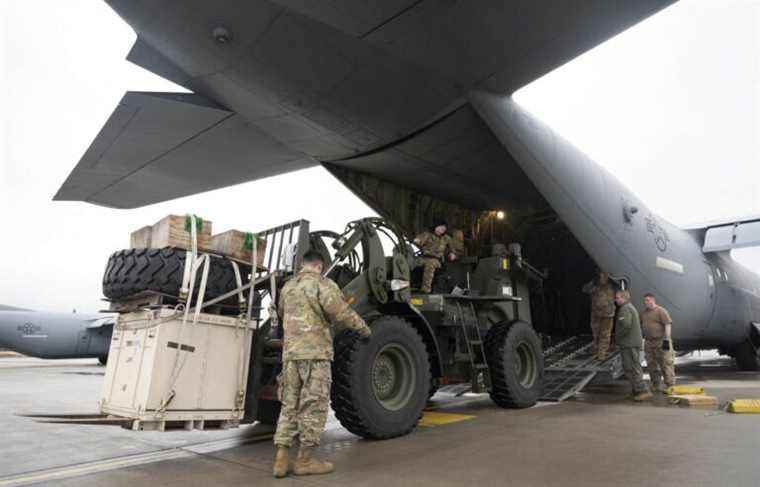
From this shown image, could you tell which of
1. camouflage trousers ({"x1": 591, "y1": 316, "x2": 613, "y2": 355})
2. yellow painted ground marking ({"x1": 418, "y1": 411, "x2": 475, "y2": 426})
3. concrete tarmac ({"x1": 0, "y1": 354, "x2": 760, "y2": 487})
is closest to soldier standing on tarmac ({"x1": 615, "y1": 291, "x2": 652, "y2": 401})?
camouflage trousers ({"x1": 591, "y1": 316, "x2": 613, "y2": 355})

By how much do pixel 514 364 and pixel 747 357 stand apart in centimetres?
1136

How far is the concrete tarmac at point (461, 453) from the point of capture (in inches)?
140

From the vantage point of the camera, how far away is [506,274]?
25.3 ft

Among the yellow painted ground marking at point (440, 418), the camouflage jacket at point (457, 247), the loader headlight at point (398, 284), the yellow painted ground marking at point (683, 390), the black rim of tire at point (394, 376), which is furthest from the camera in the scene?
the camouflage jacket at point (457, 247)

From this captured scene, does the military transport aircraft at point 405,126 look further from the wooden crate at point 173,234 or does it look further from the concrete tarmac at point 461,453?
the concrete tarmac at point 461,453

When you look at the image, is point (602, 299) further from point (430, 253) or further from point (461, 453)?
point (461, 453)

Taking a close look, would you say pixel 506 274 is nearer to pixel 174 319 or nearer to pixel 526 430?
pixel 526 430

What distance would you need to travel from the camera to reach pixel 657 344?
27.2ft

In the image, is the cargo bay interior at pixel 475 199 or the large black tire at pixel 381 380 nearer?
the large black tire at pixel 381 380

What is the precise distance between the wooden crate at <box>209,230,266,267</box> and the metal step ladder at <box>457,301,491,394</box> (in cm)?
311

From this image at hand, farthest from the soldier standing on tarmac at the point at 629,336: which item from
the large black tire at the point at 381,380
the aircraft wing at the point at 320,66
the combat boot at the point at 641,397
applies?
the large black tire at the point at 381,380

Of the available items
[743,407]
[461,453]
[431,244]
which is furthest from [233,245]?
[743,407]

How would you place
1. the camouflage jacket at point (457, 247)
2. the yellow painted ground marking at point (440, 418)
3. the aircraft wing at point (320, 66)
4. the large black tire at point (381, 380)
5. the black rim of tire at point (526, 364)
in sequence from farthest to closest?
1. the camouflage jacket at point (457, 247)
2. the black rim of tire at point (526, 364)
3. the yellow painted ground marking at point (440, 418)
4. the large black tire at point (381, 380)
5. the aircraft wing at point (320, 66)

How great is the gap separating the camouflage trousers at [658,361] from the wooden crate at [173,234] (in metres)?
7.38
